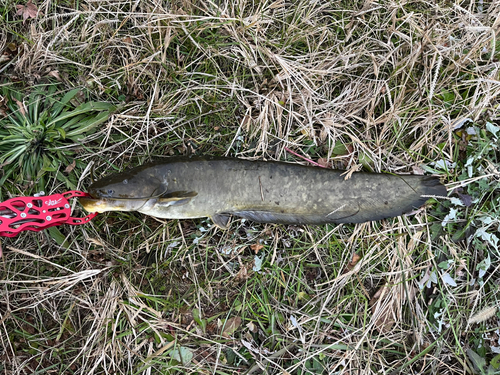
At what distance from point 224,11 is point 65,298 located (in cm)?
284

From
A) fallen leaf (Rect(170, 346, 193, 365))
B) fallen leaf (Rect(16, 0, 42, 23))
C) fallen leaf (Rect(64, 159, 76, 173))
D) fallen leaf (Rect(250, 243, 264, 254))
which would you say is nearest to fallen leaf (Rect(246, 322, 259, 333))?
fallen leaf (Rect(170, 346, 193, 365))

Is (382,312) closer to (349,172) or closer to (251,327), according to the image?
(251,327)

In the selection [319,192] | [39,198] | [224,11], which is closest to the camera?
[39,198]

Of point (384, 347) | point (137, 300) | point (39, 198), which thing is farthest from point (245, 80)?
→ point (384, 347)

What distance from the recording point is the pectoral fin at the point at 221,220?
279 cm

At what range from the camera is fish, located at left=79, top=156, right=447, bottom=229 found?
2.70m

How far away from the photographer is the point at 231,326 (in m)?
3.00

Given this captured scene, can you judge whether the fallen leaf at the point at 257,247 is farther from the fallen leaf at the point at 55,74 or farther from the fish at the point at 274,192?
the fallen leaf at the point at 55,74

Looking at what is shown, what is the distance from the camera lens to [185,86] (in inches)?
121

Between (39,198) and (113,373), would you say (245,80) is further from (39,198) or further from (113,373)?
(113,373)

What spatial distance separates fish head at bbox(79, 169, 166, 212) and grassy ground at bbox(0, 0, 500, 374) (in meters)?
0.45

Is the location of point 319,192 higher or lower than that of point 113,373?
higher

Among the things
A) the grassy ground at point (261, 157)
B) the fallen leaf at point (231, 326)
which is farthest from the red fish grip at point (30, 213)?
the fallen leaf at point (231, 326)

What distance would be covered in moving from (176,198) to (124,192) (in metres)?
0.38
